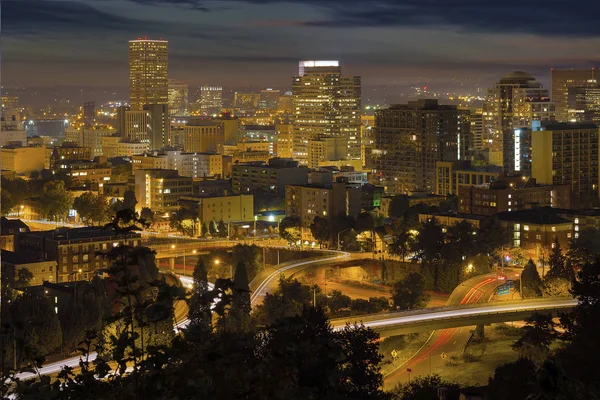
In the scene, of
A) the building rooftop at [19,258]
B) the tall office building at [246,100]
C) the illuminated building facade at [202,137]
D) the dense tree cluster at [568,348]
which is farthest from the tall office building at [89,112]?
the dense tree cluster at [568,348]

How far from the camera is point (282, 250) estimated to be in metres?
12.6

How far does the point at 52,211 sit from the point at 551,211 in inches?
276

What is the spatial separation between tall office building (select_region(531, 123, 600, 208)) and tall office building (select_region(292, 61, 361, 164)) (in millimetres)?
8518

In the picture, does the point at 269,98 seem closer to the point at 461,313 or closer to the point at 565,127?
the point at 565,127

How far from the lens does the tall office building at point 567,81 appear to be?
25.7 m

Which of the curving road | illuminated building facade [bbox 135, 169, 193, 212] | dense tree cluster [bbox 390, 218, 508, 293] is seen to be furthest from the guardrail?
illuminated building facade [bbox 135, 169, 193, 212]

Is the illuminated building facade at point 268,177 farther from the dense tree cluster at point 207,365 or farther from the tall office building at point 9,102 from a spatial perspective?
the dense tree cluster at point 207,365

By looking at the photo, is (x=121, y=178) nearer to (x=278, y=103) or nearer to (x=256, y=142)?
(x=256, y=142)

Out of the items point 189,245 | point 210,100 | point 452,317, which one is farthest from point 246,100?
point 452,317

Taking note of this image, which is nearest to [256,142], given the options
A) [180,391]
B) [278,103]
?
[278,103]

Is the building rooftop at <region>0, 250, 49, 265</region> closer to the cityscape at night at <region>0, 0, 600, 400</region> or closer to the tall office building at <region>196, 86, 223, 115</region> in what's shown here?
the cityscape at night at <region>0, 0, 600, 400</region>

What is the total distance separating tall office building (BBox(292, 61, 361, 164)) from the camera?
2517 cm

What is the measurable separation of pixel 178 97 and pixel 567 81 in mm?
14893

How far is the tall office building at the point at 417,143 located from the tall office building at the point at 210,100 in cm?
1863
